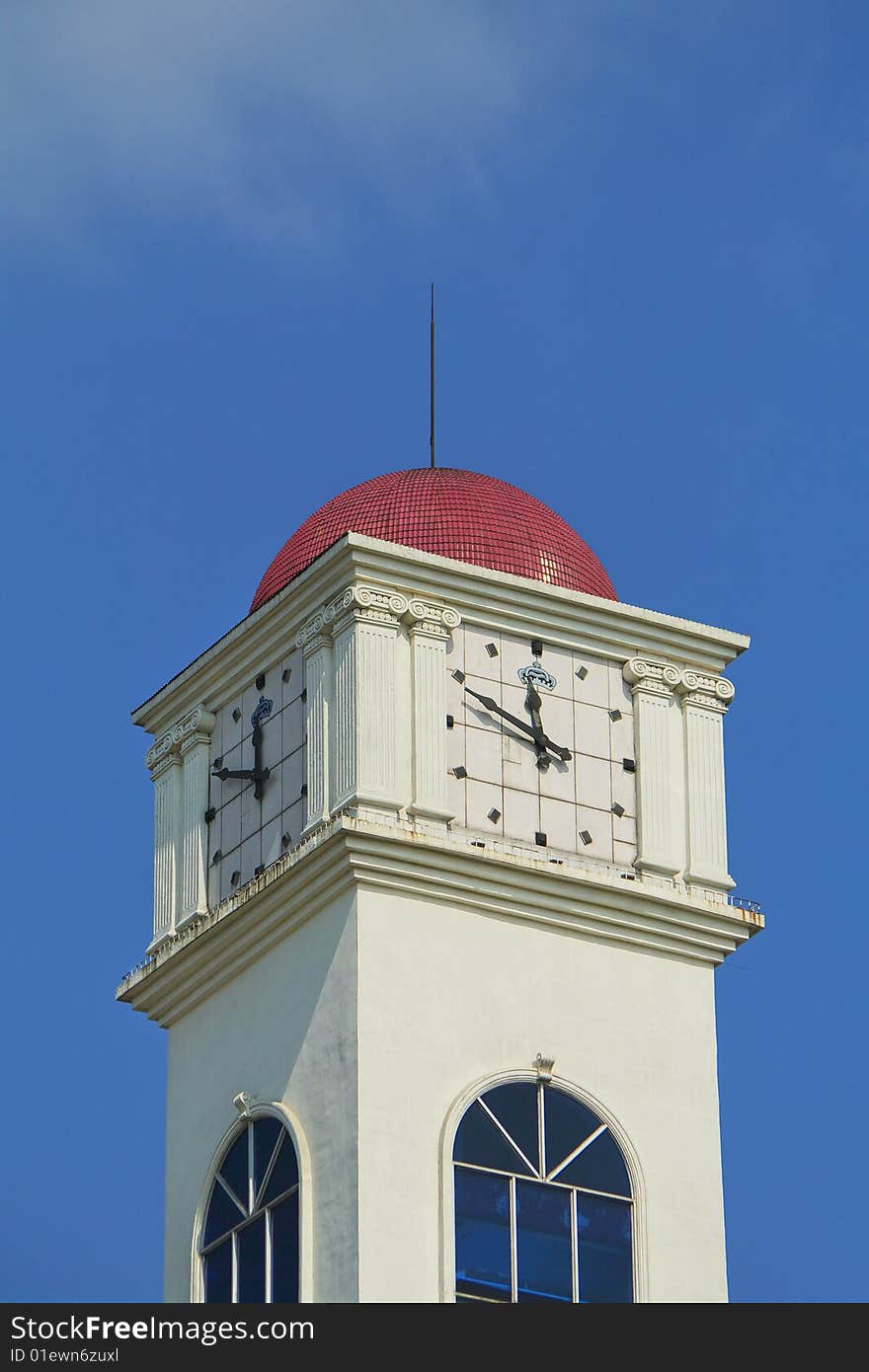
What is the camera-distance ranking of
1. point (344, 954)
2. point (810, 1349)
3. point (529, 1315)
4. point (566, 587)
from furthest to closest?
1. point (566, 587)
2. point (344, 954)
3. point (529, 1315)
4. point (810, 1349)

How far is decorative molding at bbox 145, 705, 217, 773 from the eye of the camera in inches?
2867

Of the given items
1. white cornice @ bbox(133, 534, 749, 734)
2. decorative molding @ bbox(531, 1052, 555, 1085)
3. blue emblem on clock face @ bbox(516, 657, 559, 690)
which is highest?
white cornice @ bbox(133, 534, 749, 734)

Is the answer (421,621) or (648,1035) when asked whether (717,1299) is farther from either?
(421,621)

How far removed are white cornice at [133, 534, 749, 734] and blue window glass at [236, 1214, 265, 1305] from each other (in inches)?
359

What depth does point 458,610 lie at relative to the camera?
7056 centimetres

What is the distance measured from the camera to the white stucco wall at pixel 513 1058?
6569 centimetres

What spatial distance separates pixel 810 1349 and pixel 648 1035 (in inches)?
469

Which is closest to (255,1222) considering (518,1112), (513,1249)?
(513,1249)

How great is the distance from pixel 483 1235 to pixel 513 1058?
2937 mm

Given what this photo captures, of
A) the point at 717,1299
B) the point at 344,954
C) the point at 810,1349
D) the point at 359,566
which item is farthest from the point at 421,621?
the point at 810,1349

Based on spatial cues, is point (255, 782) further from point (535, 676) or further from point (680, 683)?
point (680, 683)

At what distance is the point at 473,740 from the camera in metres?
70.0

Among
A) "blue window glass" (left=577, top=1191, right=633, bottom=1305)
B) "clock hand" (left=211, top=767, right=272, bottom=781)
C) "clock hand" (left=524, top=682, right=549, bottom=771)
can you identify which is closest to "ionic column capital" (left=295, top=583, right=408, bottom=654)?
"clock hand" (left=211, top=767, right=272, bottom=781)

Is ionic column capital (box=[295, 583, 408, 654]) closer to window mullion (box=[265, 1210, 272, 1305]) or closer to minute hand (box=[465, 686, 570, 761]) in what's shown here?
minute hand (box=[465, 686, 570, 761])
